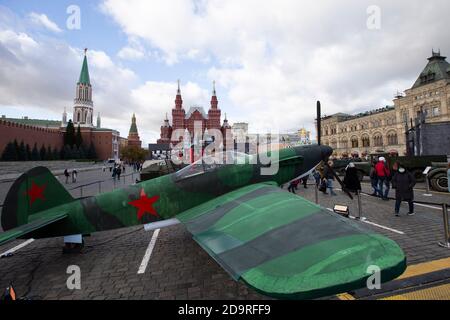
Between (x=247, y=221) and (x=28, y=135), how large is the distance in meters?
75.3

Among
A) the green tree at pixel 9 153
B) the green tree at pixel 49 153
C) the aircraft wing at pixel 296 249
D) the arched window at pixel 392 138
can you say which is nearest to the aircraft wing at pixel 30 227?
the aircraft wing at pixel 296 249

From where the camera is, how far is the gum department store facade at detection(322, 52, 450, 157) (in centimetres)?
4612

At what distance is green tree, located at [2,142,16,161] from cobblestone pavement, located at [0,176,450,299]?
194 feet

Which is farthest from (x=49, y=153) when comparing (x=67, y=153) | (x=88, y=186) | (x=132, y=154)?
(x=88, y=186)

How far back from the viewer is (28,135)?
189 feet

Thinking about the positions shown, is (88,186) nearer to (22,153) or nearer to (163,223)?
(163,223)

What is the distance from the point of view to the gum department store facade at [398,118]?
46125mm

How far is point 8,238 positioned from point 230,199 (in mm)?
3669

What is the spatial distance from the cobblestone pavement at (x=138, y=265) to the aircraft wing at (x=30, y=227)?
1.00m

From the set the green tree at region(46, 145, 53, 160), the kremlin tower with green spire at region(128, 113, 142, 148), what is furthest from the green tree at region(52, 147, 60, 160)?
the kremlin tower with green spire at region(128, 113, 142, 148)

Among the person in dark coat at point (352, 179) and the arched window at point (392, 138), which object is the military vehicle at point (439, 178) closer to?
the person in dark coat at point (352, 179)

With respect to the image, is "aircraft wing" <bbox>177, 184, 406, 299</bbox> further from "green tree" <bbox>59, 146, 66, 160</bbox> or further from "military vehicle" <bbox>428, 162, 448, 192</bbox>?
"green tree" <bbox>59, 146, 66, 160</bbox>
